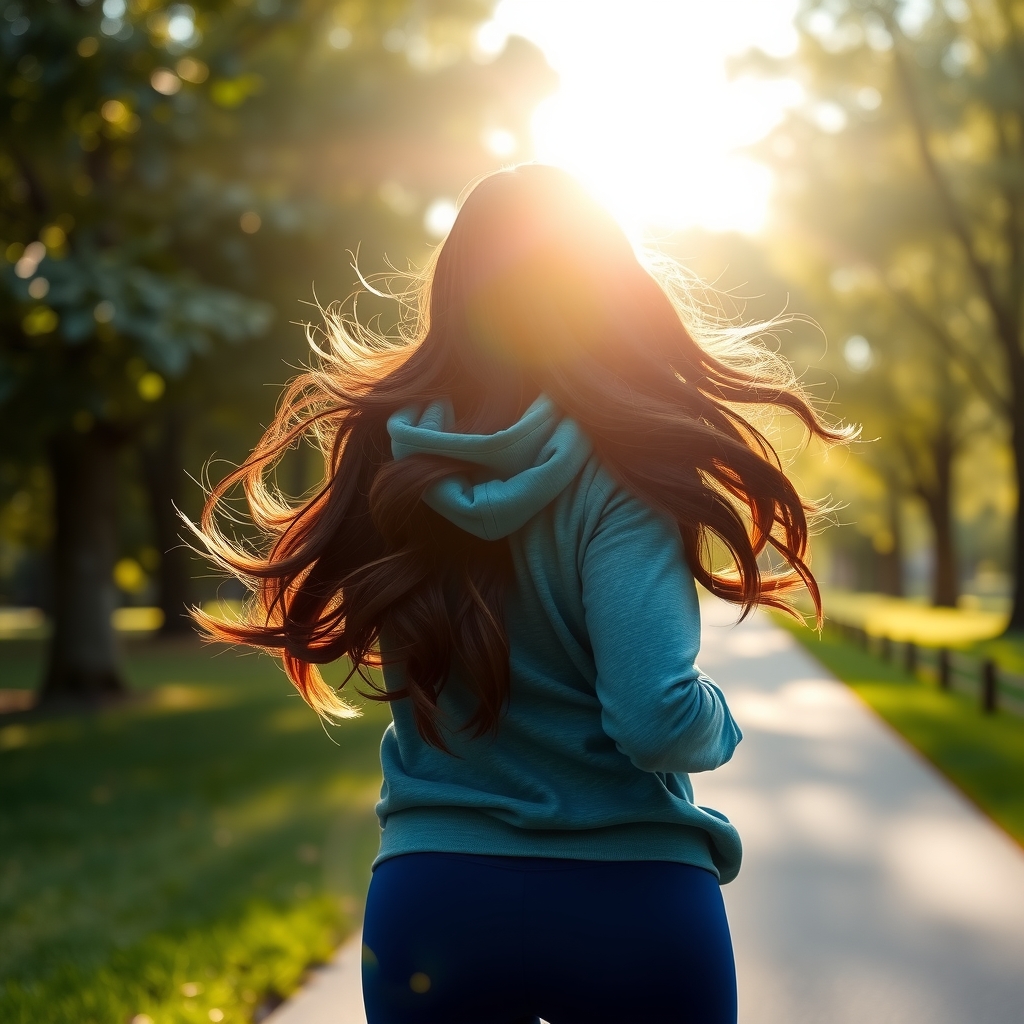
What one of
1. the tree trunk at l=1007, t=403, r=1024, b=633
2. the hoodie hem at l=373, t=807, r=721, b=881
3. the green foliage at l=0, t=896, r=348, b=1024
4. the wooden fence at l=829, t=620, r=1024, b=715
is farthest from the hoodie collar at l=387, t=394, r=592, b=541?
the tree trunk at l=1007, t=403, r=1024, b=633

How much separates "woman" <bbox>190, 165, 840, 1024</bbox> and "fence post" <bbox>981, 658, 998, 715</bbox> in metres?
10.4

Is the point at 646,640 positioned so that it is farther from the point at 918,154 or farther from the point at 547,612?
the point at 918,154

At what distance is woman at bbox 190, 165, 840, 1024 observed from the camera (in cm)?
155

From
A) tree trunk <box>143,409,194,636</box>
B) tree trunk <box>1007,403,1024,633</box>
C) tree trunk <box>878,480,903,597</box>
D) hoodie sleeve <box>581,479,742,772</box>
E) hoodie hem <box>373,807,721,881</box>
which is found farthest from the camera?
tree trunk <box>878,480,903,597</box>

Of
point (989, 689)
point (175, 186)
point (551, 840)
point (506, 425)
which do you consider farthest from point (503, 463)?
point (175, 186)

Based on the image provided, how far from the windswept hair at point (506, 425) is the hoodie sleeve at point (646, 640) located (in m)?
0.03

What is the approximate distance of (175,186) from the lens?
41.7 ft

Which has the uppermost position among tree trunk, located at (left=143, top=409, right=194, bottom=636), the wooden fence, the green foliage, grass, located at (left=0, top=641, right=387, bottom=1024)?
the green foliage

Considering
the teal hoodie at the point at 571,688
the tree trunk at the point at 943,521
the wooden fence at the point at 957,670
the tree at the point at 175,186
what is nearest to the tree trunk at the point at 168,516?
the tree at the point at 175,186

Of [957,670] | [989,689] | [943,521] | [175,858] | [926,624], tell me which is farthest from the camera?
[943,521]

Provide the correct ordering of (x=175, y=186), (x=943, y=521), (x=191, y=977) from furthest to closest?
1. (x=943, y=521)
2. (x=175, y=186)
3. (x=191, y=977)

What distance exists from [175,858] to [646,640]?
240 inches

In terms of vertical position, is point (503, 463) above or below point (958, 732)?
above

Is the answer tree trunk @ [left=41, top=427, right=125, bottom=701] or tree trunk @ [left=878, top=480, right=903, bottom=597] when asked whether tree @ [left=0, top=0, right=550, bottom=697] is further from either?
tree trunk @ [left=878, top=480, right=903, bottom=597]
